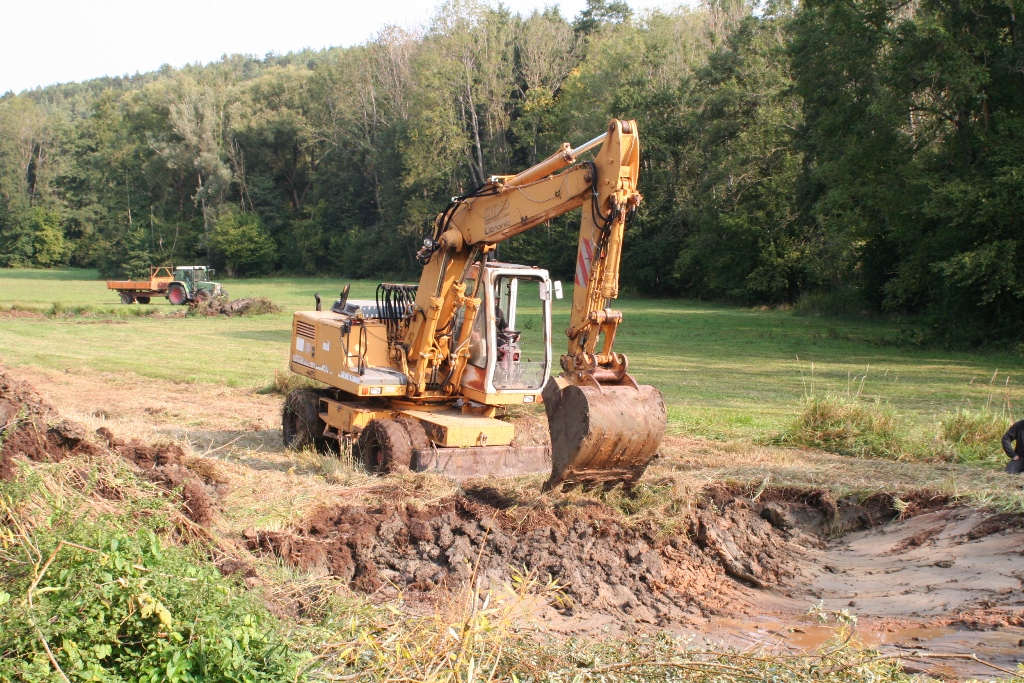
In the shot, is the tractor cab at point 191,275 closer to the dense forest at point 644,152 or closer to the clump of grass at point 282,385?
the dense forest at point 644,152

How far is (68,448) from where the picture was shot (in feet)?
24.0

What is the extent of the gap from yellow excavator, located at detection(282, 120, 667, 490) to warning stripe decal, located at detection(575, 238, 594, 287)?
0.01 metres

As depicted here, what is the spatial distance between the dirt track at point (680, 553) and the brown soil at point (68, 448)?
37 millimetres

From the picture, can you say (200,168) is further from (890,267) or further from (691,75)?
(890,267)

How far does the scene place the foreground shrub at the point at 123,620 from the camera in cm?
422

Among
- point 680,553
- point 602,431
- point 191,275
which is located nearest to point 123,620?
point 602,431

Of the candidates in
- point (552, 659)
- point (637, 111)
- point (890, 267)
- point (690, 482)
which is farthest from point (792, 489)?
point (637, 111)

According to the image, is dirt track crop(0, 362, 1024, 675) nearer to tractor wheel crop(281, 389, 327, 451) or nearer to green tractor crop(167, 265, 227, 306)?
tractor wheel crop(281, 389, 327, 451)

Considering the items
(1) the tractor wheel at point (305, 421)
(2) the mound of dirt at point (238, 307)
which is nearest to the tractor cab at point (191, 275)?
(2) the mound of dirt at point (238, 307)

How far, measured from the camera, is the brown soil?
21.5 ft

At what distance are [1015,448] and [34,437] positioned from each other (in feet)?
26.9

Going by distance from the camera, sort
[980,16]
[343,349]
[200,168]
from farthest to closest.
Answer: [200,168] → [980,16] → [343,349]

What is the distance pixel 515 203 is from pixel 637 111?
36919 mm

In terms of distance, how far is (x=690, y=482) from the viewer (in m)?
8.88
